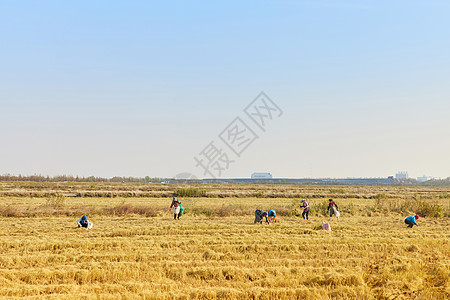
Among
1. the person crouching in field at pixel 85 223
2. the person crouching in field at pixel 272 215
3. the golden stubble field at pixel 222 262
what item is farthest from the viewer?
the person crouching in field at pixel 272 215

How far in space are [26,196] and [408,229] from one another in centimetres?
4233

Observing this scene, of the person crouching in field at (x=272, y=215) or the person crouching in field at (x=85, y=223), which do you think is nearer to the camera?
the person crouching in field at (x=85, y=223)

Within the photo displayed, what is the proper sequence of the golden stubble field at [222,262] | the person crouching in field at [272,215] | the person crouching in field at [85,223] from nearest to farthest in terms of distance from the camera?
the golden stubble field at [222,262]
the person crouching in field at [85,223]
the person crouching in field at [272,215]

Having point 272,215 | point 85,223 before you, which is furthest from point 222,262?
point 272,215

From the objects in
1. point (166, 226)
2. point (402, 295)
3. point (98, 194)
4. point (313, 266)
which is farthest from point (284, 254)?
point (98, 194)

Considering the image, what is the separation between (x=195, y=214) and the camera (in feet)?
83.4

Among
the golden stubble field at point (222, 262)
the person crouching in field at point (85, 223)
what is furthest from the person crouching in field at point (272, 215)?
the person crouching in field at point (85, 223)

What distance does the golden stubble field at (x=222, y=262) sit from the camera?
8.88m

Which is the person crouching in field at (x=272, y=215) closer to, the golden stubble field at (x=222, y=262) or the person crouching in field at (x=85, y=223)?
the golden stubble field at (x=222, y=262)

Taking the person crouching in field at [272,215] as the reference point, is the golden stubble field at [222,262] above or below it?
below

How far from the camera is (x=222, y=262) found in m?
11.6

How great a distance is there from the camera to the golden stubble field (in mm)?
8875

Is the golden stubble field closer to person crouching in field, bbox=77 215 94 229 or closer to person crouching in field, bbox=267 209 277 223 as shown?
person crouching in field, bbox=77 215 94 229

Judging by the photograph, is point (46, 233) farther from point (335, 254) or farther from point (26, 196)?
point (26, 196)
